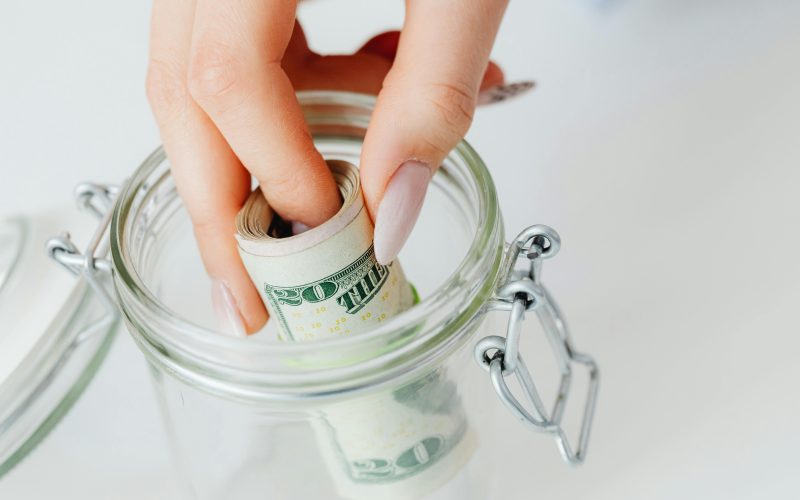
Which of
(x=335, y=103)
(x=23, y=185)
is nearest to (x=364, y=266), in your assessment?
(x=335, y=103)

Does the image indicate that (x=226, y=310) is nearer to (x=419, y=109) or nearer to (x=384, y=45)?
(x=419, y=109)

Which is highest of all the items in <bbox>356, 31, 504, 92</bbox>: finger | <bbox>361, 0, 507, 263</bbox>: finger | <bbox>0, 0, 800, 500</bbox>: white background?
<bbox>361, 0, 507, 263</bbox>: finger

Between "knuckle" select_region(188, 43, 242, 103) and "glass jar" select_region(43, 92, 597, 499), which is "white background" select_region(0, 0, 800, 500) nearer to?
"glass jar" select_region(43, 92, 597, 499)

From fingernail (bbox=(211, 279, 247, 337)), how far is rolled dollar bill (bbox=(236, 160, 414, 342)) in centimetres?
6

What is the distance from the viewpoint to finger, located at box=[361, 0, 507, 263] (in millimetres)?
379

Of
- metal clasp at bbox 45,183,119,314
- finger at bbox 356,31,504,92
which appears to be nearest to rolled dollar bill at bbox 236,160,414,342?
metal clasp at bbox 45,183,119,314

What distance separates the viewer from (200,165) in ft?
1.42

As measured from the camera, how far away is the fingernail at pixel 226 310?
1.48ft

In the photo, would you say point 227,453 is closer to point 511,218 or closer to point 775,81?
point 511,218

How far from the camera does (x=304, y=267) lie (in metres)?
0.36

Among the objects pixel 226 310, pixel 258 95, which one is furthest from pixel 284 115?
pixel 226 310

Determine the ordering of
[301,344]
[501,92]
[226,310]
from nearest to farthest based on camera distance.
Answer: [301,344] → [226,310] → [501,92]

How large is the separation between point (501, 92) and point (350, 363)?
0.28 metres

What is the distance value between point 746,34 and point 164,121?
462mm
